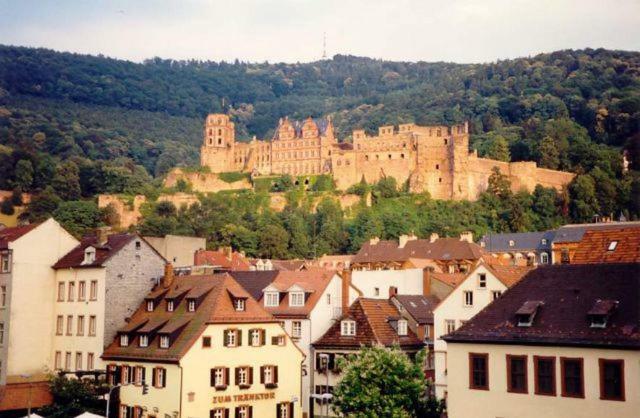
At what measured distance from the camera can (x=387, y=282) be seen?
73000mm

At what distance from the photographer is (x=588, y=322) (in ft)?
125

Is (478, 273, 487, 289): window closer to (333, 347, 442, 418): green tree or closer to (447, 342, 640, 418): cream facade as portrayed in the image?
(333, 347, 442, 418): green tree

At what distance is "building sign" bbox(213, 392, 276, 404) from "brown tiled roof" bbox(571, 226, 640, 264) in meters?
19.5

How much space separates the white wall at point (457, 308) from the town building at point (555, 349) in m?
10.3

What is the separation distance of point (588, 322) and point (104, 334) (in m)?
31.7

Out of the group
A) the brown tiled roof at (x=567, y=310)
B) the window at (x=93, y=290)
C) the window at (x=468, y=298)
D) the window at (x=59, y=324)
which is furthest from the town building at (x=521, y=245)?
the brown tiled roof at (x=567, y=310)

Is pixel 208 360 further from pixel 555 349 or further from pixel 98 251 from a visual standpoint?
pixel 555 349

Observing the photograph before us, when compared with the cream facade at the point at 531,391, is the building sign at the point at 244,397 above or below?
below

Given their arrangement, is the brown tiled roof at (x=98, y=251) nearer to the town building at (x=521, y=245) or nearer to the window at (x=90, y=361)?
the window at (x=90, y=361)

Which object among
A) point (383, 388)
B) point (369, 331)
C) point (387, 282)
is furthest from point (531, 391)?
point (387, 282)

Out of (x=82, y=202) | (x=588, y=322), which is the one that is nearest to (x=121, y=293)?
(x=588, y=322)

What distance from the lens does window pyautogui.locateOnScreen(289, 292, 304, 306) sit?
61.1 m

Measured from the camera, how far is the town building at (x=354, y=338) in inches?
2235

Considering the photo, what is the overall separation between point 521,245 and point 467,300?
76.8 metres
